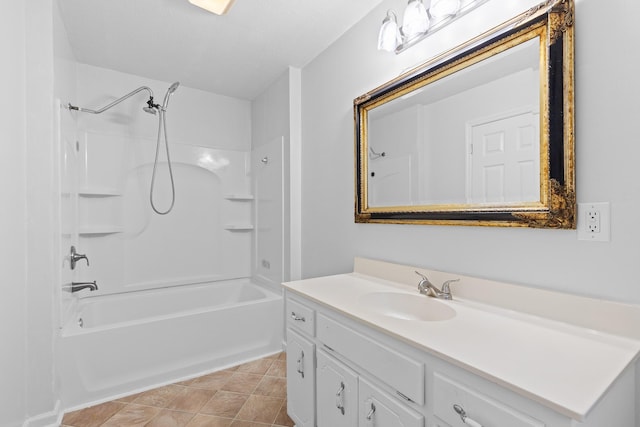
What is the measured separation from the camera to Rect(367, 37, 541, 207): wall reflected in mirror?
3.88 feet

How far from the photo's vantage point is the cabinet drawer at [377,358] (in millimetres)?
963

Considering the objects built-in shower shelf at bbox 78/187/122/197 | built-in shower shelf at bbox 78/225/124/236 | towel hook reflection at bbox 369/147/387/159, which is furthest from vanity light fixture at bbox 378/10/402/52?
built-in shower shelf at bbox 78/225/124/236

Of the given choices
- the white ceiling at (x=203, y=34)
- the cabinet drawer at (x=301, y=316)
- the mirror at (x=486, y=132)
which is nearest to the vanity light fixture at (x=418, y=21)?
the mirror at (x=486, y=132)

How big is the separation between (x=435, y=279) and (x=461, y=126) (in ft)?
2.36

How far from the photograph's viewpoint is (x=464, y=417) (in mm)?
819

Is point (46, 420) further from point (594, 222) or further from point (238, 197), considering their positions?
point (594, 222)

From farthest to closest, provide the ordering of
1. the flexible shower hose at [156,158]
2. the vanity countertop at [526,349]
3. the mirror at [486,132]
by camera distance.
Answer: the flexible shower hose at [156,158]
the mirror at [486,132]
the vanity countertop at [526,349]

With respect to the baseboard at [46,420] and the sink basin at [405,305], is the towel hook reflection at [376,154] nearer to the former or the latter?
the sink basin at [405,305]

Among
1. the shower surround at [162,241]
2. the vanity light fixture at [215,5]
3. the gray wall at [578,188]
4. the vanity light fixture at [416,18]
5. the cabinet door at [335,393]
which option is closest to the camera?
the gray wall at [578,188]

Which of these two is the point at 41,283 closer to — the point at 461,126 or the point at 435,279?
the point at 435,279

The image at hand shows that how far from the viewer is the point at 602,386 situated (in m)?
0.70

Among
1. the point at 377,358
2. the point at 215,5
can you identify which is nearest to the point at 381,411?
the point at 377,358

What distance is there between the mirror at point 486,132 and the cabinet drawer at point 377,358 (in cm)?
67

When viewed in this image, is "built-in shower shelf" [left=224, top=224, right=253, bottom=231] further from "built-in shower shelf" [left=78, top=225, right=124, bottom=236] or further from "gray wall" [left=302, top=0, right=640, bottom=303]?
"gray wall" [left=302, top=0, right=640, bottom=303]
